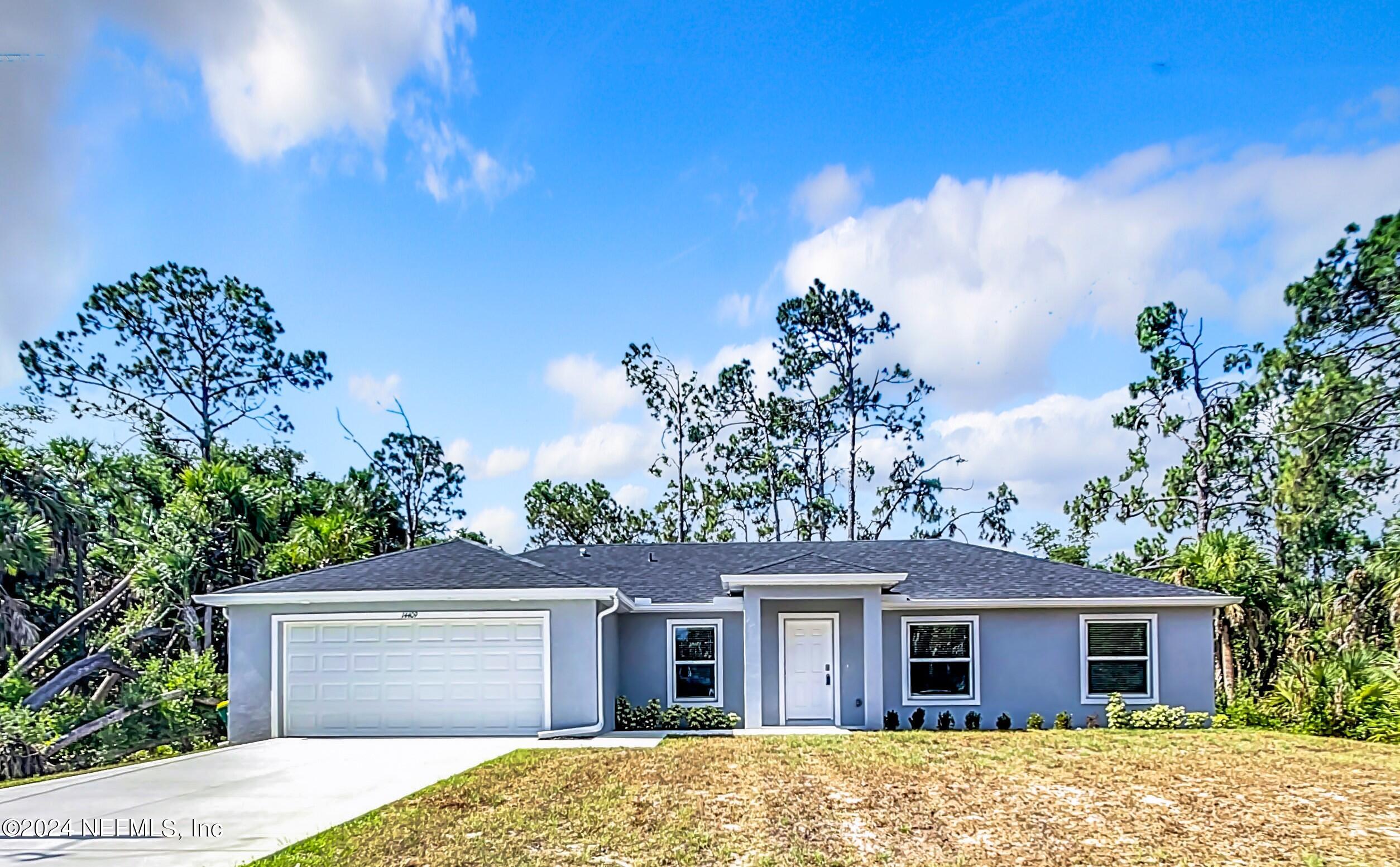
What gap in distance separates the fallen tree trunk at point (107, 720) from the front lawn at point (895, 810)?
Answer: 9.82 m

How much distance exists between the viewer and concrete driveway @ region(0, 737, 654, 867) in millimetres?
7637

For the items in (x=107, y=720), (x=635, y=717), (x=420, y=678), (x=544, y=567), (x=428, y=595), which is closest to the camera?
(x=428, y=595)

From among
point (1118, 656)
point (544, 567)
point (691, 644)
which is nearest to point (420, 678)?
point (544, 567)

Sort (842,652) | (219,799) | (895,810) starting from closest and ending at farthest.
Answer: (895,810) < (219,799) < (842,652)

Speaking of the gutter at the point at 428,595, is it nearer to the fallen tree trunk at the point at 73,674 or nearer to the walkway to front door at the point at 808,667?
the walkway to front door at the point at 808,667

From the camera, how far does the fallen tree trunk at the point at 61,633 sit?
18.3 metres

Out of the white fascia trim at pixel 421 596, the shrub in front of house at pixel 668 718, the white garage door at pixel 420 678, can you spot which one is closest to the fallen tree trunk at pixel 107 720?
the white fascia trim at pixel 421 596

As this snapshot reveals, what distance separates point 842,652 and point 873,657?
79cm

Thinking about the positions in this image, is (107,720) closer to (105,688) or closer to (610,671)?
(105,688)

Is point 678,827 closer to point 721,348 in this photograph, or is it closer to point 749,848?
point 749,848

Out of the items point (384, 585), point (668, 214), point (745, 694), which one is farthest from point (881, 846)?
point (668, 214)

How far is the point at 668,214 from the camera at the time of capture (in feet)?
63.4

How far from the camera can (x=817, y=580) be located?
1623 cm

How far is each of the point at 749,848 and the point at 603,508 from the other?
29679mm
